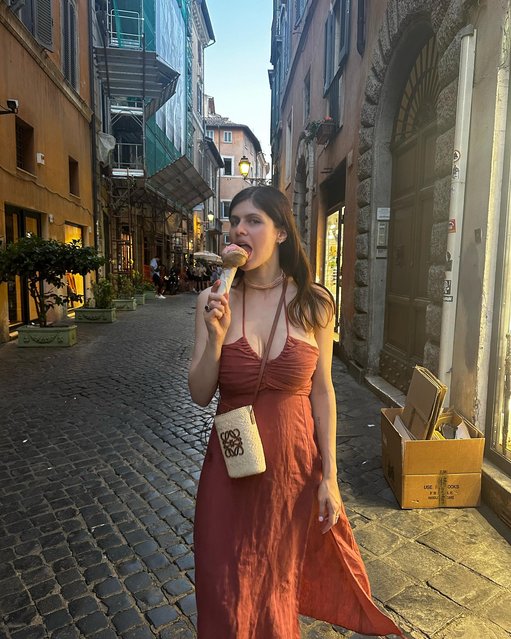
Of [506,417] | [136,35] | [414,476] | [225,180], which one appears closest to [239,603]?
[414,476]

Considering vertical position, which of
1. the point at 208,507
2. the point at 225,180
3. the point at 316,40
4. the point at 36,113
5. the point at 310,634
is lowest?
the point at 310,634

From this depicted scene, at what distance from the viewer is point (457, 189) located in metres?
3.73

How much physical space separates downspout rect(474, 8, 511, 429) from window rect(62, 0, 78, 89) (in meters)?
13.5

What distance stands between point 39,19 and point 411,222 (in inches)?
416

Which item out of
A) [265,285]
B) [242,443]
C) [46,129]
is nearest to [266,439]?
[242,443]

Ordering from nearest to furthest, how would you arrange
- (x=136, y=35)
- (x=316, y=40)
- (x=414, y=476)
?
1. (x=414, y=476)
2. (x=316, y=40)
3. (x=136, y=35)

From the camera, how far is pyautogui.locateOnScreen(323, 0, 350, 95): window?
7.95 metres

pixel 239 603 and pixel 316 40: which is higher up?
pixel 316 40

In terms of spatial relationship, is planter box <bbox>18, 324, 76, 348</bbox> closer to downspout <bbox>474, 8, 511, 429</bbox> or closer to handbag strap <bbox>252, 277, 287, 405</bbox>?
downspout <bbox>474, 8, 511, 429</bbox>

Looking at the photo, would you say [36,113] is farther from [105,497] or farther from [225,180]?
[225,180]

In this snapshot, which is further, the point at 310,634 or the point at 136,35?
the point at 136,35

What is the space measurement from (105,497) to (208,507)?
2.11 metres

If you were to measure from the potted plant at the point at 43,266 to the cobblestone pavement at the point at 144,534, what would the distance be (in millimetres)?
3806

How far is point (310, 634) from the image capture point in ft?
7.36
